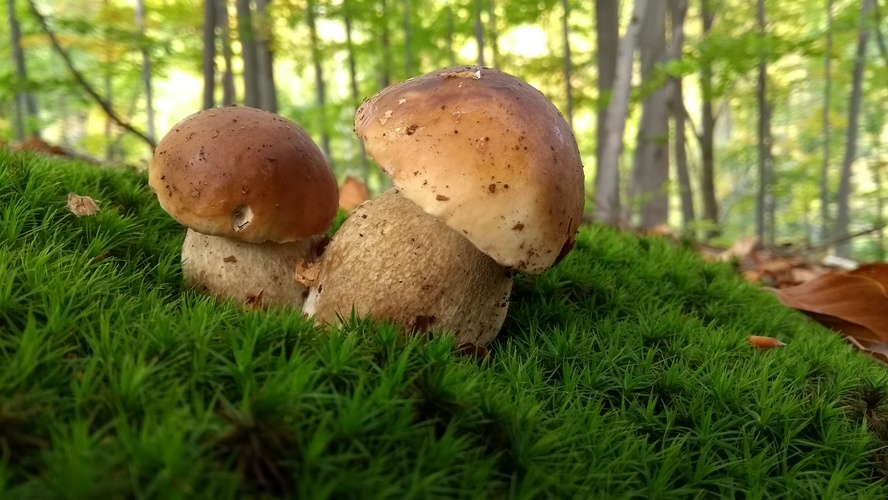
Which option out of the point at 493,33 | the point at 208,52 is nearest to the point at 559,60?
the point at 493,33

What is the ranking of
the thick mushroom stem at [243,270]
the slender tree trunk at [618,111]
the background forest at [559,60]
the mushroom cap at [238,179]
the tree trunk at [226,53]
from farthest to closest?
the tree trunk at [226,53] → the background forest at [559,60] → the slender tree trunk at [618,111] → the thick mushroom stem at [243,270] → the mushroom cap at [238,179]

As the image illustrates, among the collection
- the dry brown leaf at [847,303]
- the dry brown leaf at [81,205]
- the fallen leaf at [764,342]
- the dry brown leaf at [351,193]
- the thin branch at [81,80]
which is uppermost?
the thin branch at [81,80]

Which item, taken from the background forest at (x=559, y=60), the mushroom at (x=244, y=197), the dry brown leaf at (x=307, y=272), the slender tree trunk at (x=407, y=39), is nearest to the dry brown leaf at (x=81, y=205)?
the mushroom at (x=244, y=197)

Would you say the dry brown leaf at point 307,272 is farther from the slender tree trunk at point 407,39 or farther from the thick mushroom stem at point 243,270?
the slender tree trunk at point 407,39

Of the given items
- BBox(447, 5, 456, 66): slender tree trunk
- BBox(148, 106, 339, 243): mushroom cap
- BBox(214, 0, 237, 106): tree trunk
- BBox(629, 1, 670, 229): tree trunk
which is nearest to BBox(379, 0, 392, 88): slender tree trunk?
BBox(447, 5, 456, 66): slender tree trunk

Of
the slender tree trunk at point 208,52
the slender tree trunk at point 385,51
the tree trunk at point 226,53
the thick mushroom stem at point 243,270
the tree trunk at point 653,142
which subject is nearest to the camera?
A: the thick mushroom stem at point 243,270

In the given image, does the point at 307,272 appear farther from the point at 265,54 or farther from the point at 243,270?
the point at 265,54

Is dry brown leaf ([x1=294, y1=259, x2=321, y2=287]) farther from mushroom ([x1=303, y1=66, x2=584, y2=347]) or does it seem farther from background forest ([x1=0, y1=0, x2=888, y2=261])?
background forest ([x1=0, y1=0, x2=888, y2=261])
